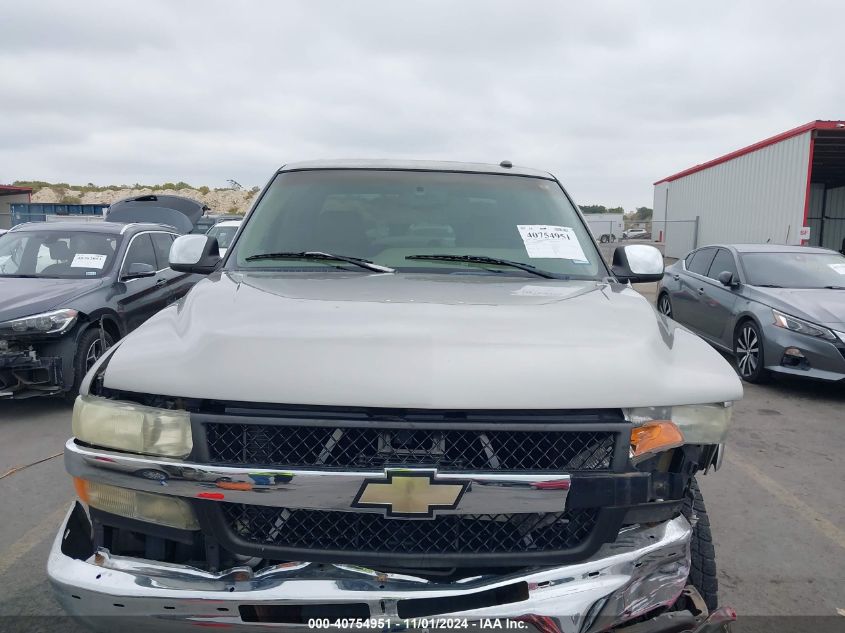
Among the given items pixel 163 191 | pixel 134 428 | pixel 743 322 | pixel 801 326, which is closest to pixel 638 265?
pixel 134 428

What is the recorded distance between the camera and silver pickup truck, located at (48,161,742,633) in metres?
1.60

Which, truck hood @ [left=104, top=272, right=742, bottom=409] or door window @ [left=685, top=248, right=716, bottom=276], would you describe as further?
door window @ [left=685, top=248, right=716, bottom=276]

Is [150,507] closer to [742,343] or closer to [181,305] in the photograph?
[181,305]

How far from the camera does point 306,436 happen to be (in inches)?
65.6

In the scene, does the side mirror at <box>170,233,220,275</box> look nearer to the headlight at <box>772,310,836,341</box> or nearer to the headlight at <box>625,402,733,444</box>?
the headlight at <box>625,402,733,444</box>

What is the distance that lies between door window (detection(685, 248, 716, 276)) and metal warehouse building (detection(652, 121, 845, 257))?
7726mm

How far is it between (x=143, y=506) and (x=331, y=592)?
1.89 feet

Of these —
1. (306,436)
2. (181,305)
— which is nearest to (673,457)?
(306,436)

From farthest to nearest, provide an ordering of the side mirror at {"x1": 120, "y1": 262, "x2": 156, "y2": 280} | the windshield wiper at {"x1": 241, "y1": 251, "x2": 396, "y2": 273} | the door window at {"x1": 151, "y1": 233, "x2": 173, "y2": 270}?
the door window at {"x1": 151, "y1": 233, "x2": 173, "y2": 270}, the side mirror at {"x1": 120, "y1": 262, "x2": 156, "y2": 280}, the windshield wiper at {"x1": 241, "y1": 251, "x2": 396, "y2": 273}

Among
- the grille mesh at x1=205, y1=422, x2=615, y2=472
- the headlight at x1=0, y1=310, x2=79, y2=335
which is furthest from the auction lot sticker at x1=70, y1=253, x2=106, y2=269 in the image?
the grille mesh at x1=205, y1=422, x2=615, y2=472

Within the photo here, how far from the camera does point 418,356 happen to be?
169 cm

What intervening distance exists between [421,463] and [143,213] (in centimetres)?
1269

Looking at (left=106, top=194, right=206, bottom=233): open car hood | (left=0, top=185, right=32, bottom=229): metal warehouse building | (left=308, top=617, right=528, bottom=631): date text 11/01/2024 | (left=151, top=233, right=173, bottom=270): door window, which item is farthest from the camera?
(left=0, top=185, right=32, bottom=229): metal warehouse building

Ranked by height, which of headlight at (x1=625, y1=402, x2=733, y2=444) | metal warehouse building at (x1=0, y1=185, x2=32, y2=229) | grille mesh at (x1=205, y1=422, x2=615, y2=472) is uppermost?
metal warehouse building at (x1=0, y1=185, x2=32, y2=229)
